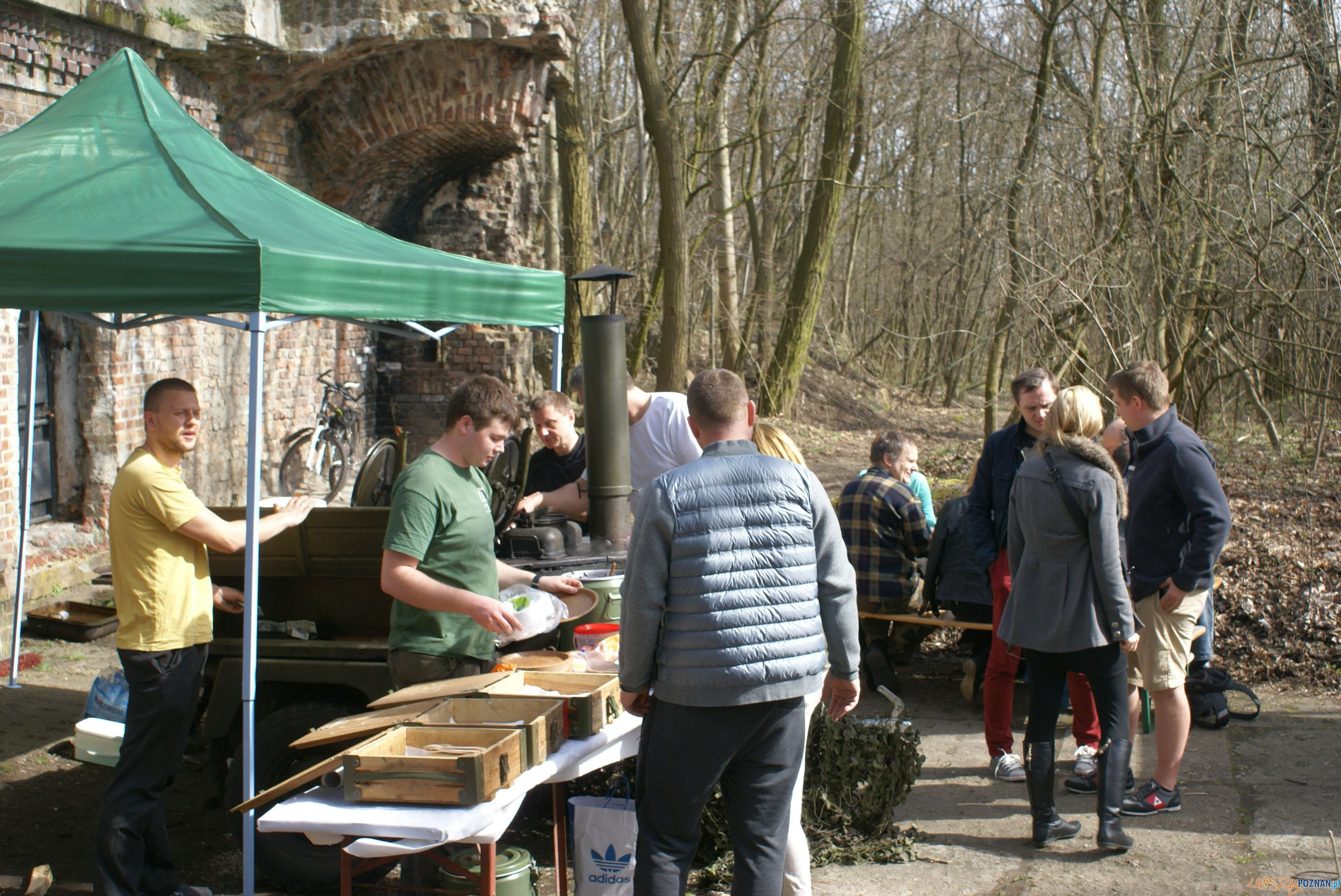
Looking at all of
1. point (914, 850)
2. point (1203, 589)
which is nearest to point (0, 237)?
point (914, 850)

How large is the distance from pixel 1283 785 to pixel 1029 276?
7.62 metres

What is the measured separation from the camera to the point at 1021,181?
12.1m

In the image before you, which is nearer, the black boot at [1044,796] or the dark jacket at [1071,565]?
the dark jacket at [1071,565]

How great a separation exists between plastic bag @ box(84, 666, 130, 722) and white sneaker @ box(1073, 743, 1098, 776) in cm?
412

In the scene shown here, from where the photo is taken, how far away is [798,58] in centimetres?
2358

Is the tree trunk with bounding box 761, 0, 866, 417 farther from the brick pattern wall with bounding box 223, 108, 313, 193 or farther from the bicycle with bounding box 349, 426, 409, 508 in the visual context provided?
the bicycle with bounding box 349, 426, 409, 508

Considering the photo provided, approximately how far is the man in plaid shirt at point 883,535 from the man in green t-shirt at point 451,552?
9.63 ft

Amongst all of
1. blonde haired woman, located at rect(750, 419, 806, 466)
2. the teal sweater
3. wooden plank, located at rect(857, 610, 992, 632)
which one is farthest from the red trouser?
blonde haired woman, located at rect(750, 419, 806, 466)

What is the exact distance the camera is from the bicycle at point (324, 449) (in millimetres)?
11594

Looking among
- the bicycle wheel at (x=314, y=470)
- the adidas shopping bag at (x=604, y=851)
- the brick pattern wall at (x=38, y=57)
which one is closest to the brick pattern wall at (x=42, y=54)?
the brick pattern wall at (x=38, y=57)

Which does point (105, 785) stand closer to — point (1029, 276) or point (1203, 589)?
point (1203, 589)

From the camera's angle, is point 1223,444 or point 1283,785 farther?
point 1223,444

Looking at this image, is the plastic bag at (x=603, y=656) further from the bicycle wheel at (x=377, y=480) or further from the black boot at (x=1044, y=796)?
the bicycle wheel at (x=377, y=480)

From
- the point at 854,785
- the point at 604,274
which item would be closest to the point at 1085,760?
the point at 854,785
